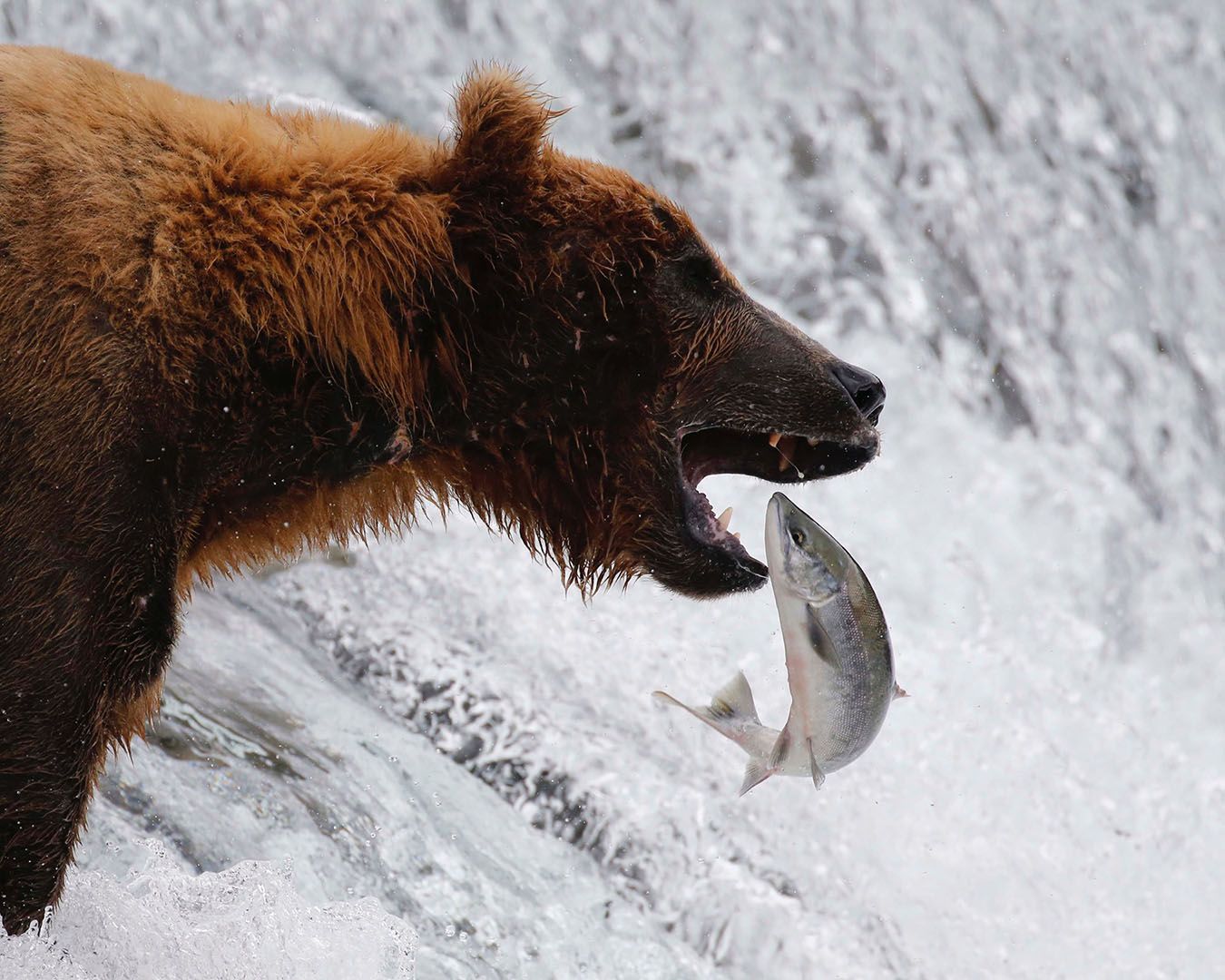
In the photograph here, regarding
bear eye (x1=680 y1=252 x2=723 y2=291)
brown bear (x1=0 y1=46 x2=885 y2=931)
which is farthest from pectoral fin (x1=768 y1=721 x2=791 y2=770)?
bear eye (x1=680 y1=252 x2=723 y2=291)

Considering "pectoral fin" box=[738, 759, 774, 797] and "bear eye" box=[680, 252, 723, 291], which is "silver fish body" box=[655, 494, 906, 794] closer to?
"pectoral fin" box=[738, 759, 774, 797]

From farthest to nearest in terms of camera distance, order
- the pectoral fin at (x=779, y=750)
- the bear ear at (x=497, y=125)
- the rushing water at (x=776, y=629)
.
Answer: the rushing water at (x=776, y=629) < the pectoral fin at (x=779, y=750) < the bear ear at (x=497, y=125)

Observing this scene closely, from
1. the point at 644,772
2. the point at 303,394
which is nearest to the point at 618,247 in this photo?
the point at 303,394

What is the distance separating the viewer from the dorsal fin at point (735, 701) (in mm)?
3273

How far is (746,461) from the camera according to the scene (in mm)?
3574

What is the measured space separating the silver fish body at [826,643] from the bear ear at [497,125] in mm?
912

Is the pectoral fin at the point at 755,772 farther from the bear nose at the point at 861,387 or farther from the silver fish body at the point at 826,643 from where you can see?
the bear nose at the point at 861,387

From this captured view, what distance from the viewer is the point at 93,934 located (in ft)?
10.9

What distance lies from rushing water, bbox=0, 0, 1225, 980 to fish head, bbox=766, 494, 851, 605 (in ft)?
4.86

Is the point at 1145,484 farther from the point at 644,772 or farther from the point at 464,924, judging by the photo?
the point at 464,924

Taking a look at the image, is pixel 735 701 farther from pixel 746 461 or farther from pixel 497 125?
pixel 497 125

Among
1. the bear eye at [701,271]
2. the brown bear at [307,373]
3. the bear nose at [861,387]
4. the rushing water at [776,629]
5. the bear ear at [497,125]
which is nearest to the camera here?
the brown bear at [307,373]

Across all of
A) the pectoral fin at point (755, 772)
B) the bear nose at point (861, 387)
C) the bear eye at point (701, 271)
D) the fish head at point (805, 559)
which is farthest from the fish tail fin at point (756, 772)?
the bear eye at point (701, 271)

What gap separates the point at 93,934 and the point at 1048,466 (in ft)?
19.5
